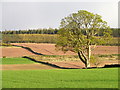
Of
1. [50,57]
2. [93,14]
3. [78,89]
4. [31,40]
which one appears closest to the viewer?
[78,89]

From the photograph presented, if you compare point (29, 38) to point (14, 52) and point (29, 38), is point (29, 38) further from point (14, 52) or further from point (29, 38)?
point (14, 52)

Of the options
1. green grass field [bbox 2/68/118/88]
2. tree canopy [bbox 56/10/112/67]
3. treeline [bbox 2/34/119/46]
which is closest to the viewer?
green grass field [bbox 2/68/118/88]

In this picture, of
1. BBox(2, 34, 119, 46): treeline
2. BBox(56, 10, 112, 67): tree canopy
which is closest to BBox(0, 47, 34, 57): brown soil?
BBox(56, 10, 112, 67): tree canopy

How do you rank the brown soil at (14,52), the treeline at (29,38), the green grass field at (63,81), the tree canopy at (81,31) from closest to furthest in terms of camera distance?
the green grass field at (63,81)
the tree canopy at (81,31)
the brown soil at (14,52)
the treeline at (29,38)

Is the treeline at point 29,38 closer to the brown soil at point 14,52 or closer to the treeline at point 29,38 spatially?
the treeline at point 29,38

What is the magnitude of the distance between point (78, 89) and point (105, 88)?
4.13ft

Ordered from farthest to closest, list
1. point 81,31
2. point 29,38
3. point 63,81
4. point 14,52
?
1. point 29,38
2. point 14,52
3. point 81,31
4. point 63,81

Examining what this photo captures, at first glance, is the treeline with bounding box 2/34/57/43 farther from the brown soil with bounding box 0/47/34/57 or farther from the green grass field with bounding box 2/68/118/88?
the green grass field with bounding box 2/68/118/88

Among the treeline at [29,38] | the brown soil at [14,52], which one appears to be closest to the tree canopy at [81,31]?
the brown soil at [14,52]

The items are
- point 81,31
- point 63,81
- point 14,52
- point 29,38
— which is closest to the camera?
point 63,81

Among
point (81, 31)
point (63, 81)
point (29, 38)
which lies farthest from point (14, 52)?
point (63, 81)

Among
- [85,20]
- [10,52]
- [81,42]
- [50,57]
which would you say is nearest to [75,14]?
[85,20]

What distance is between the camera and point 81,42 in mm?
31797

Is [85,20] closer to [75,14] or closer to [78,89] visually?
[75,14]
